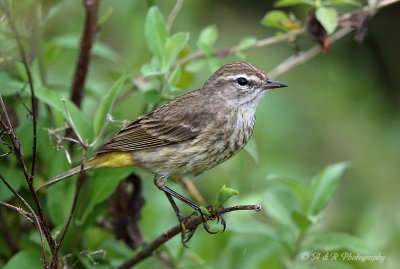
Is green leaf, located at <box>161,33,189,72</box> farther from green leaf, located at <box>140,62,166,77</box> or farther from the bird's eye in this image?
the bird's eye

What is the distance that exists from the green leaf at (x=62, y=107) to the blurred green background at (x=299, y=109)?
53 cm

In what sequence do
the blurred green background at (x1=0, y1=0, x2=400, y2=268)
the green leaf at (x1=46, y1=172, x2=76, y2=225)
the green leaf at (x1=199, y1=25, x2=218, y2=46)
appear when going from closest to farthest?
the green leaf at (x1=46, y1=172, x2=76, y2=225) → the green leaf at (x1=199, y1=25, x2=218, y2=46) → the blurred green background at (x1=0, y1=0, x2=400, y2=268)

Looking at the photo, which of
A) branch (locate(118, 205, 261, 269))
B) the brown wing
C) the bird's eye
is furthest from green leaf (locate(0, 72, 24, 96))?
the bird's eye

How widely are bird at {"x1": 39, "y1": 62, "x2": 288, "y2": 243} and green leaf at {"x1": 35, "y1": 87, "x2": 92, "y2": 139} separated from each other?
161 mm

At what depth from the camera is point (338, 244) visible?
439 centimetres

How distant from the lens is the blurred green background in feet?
17.7

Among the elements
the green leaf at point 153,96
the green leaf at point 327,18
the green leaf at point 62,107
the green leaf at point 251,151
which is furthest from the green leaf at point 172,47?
the green leaf at point 327,18

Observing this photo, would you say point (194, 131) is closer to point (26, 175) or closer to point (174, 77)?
point (174, 77)

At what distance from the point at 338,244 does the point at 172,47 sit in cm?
145

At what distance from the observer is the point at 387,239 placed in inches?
206

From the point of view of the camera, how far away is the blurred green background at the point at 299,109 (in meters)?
5.39

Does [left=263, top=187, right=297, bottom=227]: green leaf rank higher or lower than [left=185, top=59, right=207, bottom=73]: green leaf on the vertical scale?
lower

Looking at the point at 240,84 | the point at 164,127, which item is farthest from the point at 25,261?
the point at 240,84

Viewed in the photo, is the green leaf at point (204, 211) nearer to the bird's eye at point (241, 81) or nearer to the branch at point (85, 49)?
the bird's eye at point (241, 81)
